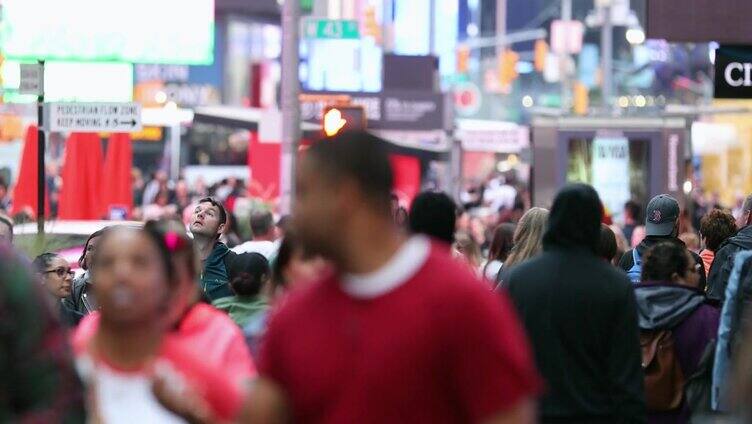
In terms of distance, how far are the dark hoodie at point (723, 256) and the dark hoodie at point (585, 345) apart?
3806 millimetres

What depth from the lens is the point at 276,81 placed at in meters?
65.6

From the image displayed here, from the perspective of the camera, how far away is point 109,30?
24.5 meters

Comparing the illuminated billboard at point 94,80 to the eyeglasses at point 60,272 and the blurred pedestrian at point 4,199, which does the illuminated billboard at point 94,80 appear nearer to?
the blurred pedestrian at point 4,199

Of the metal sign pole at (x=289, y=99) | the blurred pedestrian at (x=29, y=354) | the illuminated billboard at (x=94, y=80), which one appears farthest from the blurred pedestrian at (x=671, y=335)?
the illuminated billboard at (x=94, y=80)

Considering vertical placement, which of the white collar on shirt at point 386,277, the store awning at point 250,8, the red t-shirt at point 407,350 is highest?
the store awning at point 250,8

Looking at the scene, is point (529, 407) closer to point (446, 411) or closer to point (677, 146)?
point (446, 411)

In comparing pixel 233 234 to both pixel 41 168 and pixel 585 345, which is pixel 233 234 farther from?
pixel 585 345

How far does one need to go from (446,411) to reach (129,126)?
12370 millimetres

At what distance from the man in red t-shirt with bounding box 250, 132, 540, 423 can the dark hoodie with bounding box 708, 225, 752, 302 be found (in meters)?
6.44

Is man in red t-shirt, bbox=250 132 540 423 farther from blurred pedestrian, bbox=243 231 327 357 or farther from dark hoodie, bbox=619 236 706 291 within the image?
dark hoodie, bbox=619 236 706 291

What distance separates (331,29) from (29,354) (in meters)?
18.1

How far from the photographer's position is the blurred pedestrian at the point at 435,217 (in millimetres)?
7262

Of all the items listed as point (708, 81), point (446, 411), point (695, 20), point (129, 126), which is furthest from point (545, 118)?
point (708, 81)

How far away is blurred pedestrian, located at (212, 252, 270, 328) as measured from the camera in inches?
317
